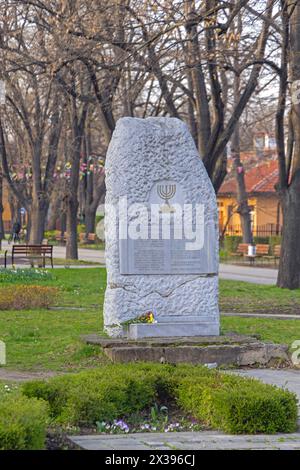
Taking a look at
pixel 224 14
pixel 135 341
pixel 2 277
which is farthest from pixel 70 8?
pixel 135 341

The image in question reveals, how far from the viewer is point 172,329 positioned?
13.6m

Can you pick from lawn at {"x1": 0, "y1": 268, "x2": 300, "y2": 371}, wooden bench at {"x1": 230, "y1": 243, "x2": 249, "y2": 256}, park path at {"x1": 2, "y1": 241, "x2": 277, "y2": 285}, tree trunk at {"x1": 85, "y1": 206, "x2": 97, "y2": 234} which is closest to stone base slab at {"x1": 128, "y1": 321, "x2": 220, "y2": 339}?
lawn at {"x1": 0, "y1": 268, "x2": 300, "y2": 371}

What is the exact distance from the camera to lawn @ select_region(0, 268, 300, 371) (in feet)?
43.2

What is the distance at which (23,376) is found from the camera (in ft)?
39.2

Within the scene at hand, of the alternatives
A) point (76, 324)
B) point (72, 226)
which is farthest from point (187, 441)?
point (72, 226)

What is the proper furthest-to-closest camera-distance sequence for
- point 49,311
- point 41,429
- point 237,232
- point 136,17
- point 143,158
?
point 237,232, point 136,17, point 49,311, point 143,158, point 41,429

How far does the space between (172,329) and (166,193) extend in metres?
1.81

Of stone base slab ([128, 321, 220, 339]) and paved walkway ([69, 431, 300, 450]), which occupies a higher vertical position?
stone base slab ([128, 321, 220, 339])

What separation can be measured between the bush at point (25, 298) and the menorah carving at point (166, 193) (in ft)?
19.4

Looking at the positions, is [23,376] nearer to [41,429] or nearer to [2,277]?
[41,429]

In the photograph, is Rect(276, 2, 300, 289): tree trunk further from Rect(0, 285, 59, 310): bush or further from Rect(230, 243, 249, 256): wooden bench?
Rect(230, 243, 249, 256): wooden bench

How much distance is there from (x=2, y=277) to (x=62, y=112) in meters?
16.1

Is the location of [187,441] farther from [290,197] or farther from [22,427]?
[290,197]

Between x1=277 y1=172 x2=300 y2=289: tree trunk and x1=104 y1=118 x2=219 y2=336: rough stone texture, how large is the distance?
1073 cm
